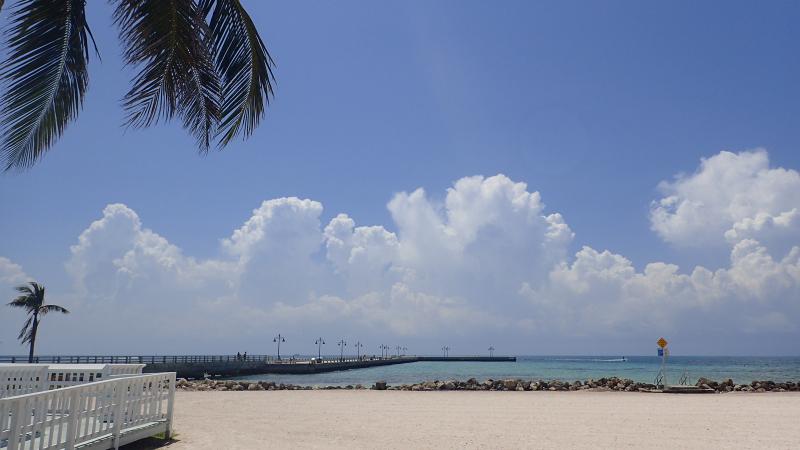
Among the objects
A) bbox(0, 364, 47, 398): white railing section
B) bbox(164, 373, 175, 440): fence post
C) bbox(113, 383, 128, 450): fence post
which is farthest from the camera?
bbox(164, 373, 175, 440): fence post

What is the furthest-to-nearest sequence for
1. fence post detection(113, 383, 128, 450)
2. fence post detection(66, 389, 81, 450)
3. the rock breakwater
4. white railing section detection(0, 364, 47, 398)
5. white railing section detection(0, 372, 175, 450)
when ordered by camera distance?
1. the rock breakwater
2. white railing section detection(0, 364, 47, 398)
3. fence post detection(113, 383, 128, 450)
4. fence post detection(66, 389, 81, 450)
5. white railing section detection(0, 372, 175, 450)

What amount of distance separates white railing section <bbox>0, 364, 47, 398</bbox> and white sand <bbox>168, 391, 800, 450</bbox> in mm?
2576

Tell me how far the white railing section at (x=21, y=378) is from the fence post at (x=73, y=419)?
347 cm

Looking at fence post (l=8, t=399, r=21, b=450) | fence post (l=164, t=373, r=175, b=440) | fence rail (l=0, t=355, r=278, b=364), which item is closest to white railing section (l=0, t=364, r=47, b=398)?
fence post (l=164, t=373, r=175, b=440)

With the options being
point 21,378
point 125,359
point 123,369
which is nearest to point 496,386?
point 123,369

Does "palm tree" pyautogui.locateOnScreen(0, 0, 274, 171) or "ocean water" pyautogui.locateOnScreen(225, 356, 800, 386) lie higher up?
"palm tree" pyautogui.locateOnScreen(0, 0, 274, 171)

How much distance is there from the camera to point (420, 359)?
6181 inches

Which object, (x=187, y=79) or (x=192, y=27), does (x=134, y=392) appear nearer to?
(x=187, y=79)

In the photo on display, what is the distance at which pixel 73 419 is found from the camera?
6984 millimetres

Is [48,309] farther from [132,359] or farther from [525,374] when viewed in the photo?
Answer: [525,374]

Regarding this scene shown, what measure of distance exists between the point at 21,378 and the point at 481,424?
29.4 feet

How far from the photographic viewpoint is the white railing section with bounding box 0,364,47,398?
9.66 metres

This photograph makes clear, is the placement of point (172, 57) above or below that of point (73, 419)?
above

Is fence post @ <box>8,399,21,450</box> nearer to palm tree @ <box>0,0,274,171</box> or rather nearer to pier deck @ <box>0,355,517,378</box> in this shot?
palm tree @ <box>0,0,274,171</box>
